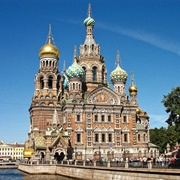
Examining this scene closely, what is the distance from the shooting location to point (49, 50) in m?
58.9

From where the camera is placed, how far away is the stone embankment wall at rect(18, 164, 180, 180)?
21.9 meters

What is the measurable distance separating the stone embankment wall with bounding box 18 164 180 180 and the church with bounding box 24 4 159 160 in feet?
14.4

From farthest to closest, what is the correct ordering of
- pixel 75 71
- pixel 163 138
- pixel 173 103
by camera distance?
pixel 163 138 → pixel 75 71 → pixel 173 103

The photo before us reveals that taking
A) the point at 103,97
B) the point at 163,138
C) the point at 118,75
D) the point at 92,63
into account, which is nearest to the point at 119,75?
the point at 118,75

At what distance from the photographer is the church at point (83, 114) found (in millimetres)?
51094

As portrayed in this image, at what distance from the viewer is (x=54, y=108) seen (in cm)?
5606

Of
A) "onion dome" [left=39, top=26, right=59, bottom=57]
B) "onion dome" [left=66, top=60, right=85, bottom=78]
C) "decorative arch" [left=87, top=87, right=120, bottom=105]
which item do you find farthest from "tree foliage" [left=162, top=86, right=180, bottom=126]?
"onion dome" [left=39, top=26, right=59, bottom=57]

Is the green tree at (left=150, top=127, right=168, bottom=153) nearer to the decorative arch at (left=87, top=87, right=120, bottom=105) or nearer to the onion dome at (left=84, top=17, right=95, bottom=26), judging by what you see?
the decorative arch at (left=87, top=87, right=120, bottom=105)

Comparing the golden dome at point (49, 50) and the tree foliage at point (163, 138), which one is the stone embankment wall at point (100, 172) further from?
the tree foliage at point (163, 138)

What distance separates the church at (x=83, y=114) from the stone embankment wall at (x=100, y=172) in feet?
14.4

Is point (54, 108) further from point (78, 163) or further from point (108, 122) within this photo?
point (78, 163)

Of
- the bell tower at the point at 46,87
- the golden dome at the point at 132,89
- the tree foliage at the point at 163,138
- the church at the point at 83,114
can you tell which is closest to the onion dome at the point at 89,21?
the church at the point at 83,114

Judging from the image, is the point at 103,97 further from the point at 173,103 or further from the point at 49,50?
the point at 173,103

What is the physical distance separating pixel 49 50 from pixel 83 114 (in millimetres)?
13392
